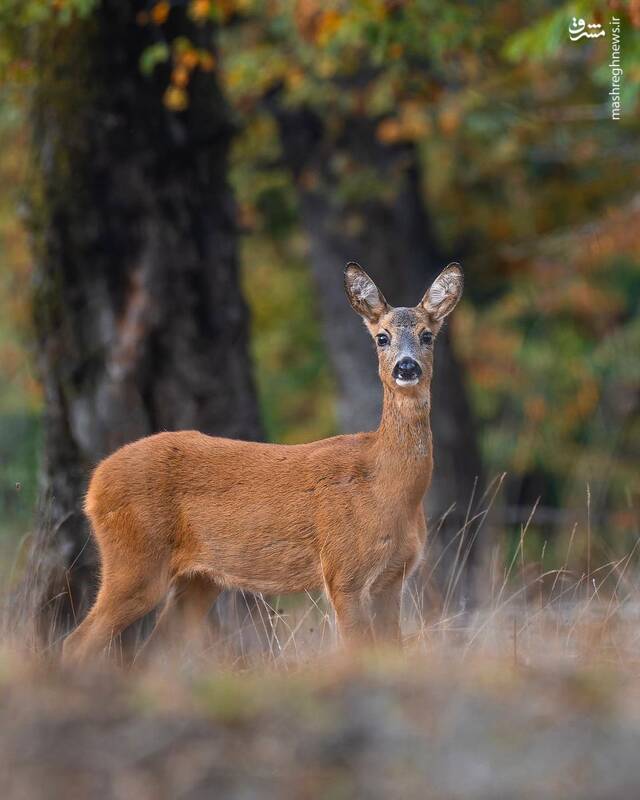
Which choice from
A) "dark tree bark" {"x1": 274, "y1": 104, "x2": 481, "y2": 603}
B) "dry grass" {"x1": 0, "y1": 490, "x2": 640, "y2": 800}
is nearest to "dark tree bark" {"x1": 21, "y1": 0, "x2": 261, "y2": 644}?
"dry grass" {"x1": 0, "y1": 490, "x2": 640, "y2": 800}

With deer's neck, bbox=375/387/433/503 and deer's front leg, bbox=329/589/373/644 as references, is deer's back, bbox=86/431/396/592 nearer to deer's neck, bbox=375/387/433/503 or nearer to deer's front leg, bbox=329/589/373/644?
deer's neck, bbox=375/387/433/503

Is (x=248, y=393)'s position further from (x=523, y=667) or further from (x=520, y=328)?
(x=520, y=328)

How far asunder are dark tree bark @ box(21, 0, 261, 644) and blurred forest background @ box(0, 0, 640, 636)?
2 cm

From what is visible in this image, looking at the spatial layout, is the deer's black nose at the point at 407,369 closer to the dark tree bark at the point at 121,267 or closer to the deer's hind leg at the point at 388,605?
the deer's hind leg at the point at 388,605

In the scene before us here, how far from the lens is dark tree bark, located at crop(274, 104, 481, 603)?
1520 centimetres

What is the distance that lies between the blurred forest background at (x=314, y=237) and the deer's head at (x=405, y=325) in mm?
833

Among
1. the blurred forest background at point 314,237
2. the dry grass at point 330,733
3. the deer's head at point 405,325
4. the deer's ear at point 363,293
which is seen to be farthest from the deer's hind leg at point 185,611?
A: the dry grass at point 330,733

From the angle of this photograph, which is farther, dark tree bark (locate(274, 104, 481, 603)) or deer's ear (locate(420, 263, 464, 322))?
dark tree bark (locate(274, 104, 481, 603))

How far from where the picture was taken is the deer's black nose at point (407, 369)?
6223 mm

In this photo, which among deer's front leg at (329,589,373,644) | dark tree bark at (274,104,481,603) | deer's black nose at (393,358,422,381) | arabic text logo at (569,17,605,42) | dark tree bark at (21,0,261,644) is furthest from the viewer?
dark tree bark at (274,104,481,603)

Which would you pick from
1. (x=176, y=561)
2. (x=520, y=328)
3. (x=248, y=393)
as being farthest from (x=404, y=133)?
(x=176, y=561)

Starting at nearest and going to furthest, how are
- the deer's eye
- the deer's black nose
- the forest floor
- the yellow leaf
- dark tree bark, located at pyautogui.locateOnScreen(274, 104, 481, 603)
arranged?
the forest floor < the deer's black nose < the deer's eye < the yellow leaf < dark tree bark, located at pyautogui.locateOnScreen(274, 104, 481, 603)

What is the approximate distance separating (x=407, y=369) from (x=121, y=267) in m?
3.27

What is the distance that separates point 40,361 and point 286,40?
6773 mm
